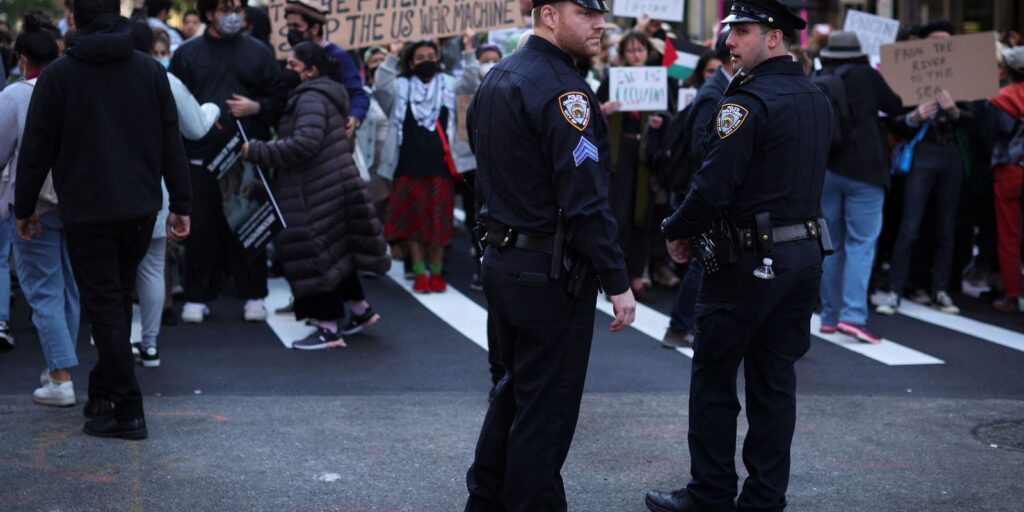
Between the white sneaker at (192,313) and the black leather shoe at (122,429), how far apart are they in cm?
307

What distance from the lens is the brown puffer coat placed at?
26.3 ft

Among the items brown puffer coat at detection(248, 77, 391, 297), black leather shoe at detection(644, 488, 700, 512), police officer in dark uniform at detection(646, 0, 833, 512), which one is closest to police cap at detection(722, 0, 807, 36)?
police officer in dark uniform at detection(646, 0, 833, 512)

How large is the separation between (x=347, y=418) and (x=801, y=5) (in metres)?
2.95

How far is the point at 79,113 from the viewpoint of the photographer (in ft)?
19.3

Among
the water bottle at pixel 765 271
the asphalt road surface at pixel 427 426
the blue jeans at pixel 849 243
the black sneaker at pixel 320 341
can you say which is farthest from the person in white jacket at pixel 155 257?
the blue jeans at pixel 849 243

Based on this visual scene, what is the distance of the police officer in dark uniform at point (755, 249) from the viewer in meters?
4.82

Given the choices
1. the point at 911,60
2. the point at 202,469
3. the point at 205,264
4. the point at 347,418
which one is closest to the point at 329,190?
the point at 205,264

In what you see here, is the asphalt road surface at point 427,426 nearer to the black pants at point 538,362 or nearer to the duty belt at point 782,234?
the black pants at point 538,362

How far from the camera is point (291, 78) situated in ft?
28.3

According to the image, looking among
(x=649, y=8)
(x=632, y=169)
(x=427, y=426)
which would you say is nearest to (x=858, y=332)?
(x=632, y=169)

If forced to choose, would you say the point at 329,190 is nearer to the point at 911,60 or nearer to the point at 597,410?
the point at 597,410

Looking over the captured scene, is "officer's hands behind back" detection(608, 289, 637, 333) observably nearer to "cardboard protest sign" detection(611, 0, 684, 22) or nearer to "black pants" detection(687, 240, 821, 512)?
"black pants" detection(687, 240, 821, 512)

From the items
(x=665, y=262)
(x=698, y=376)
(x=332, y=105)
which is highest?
(x=332, y=105)

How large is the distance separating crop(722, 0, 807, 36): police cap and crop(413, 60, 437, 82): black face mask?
5.68m
